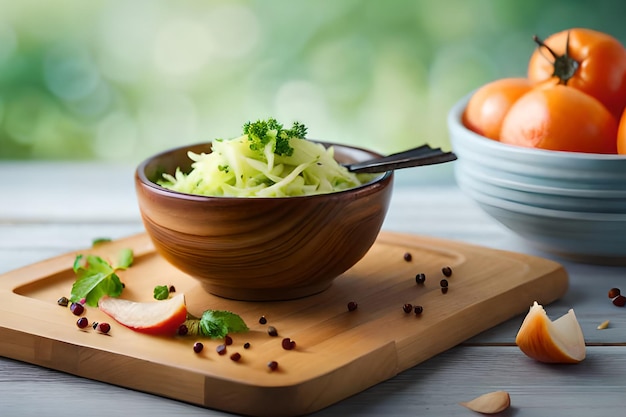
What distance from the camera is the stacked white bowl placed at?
1.80 meters

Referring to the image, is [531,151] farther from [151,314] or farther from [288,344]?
[151,314]

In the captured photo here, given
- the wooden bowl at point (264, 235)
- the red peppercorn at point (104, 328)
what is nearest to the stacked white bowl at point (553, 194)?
the wooden bowl at point (264, 235)

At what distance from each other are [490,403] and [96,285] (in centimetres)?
78

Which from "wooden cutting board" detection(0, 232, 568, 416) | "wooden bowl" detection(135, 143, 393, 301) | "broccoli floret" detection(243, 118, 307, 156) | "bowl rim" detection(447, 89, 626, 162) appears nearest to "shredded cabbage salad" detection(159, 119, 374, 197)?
"broccoli floret" detection(243, 118, 307, 156)

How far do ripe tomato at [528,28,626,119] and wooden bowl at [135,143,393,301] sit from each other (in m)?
0.62

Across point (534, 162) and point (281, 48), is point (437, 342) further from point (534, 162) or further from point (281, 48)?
point (281, 48)

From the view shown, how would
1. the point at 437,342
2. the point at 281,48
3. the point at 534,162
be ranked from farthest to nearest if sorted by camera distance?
the point at 281,48 < the point at 534,162 < the point at 437,342

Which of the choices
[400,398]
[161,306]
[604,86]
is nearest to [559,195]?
[604,86]

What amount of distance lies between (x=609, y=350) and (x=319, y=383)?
541 millimetres

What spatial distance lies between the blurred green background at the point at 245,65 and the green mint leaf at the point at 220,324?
79.4 inches

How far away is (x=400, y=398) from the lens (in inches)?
A: 53.0

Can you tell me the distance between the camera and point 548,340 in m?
1.42

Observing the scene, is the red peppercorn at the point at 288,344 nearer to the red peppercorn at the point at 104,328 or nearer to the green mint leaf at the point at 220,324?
the green mint leaf at the point at 220,324

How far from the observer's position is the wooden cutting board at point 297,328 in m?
1.31
